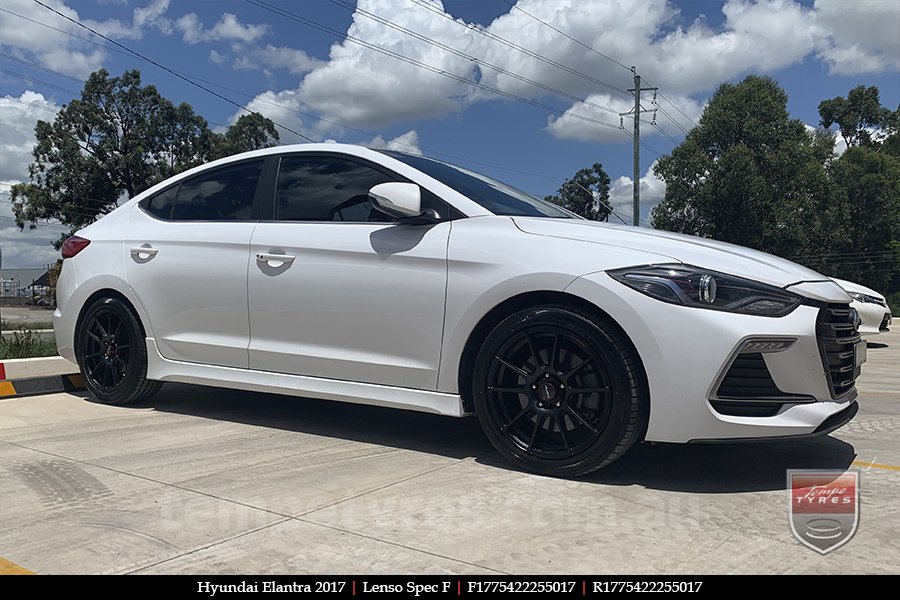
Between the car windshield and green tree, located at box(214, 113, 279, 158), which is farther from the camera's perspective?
green tree, located at box(214, 113, 279, 158)

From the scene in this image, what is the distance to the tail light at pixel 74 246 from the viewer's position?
505cm

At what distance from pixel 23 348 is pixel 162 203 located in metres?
3.16

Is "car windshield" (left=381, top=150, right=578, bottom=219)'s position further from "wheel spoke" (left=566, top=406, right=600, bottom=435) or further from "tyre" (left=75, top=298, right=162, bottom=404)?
"tyre" (left=75, top=298, right=162, bottom=404)

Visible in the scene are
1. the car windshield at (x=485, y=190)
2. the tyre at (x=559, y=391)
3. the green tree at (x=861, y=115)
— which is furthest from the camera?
the green tree at (x=861, y=115)

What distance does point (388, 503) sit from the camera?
2.88 m

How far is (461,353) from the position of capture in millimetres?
3455

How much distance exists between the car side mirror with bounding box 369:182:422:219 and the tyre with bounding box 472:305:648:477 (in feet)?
2.43

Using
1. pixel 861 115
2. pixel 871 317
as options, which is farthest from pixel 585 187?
pixel 871 317

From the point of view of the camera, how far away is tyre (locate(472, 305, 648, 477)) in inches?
120

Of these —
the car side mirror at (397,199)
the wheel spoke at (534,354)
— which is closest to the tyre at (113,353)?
the car side mirror at (397,199)

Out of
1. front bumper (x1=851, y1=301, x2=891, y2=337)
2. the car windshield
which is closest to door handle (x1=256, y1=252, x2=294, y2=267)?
the car windshield

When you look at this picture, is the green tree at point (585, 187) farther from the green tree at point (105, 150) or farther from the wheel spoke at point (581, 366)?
the wheel spoke at point (581, 366)

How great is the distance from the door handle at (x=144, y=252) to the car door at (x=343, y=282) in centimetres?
90
